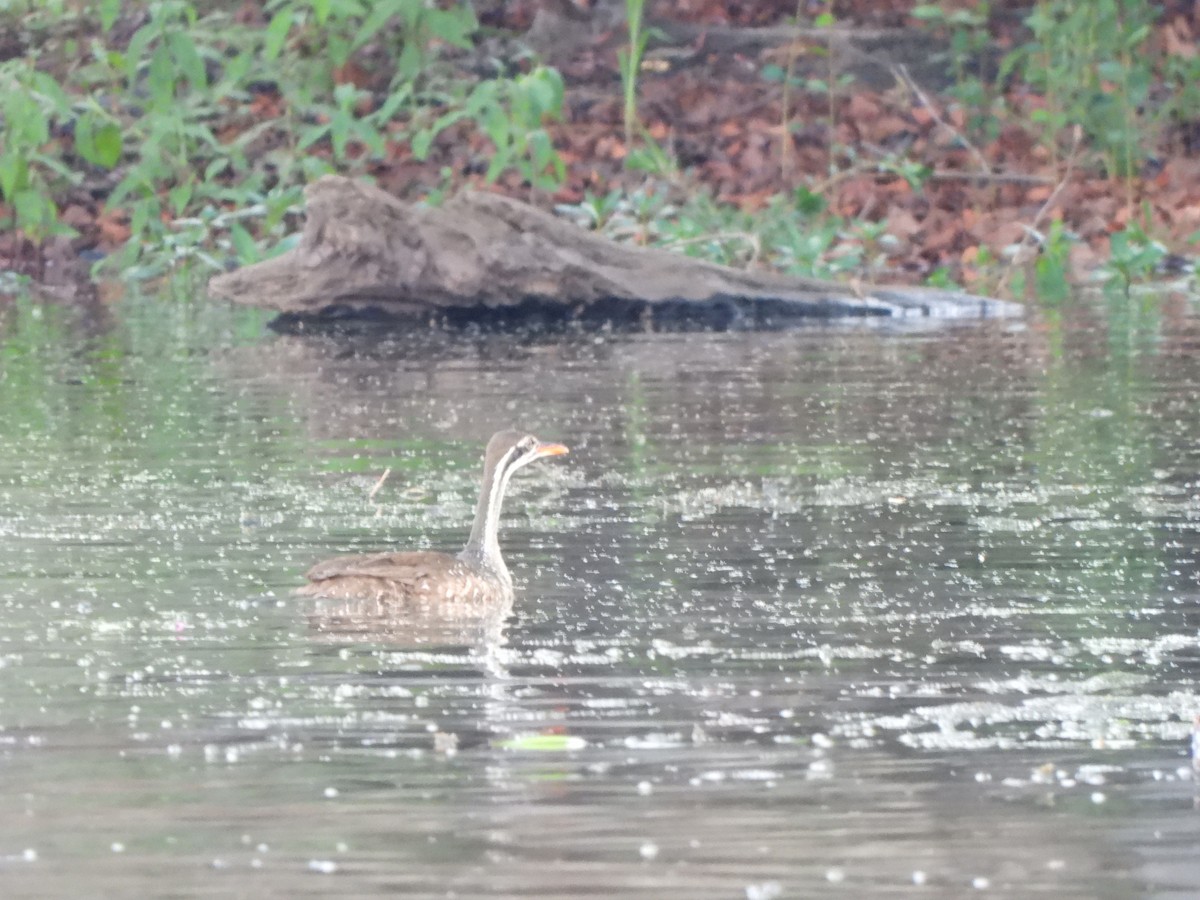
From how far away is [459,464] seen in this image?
A: 11250mm

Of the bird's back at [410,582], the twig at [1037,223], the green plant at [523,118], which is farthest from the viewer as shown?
the green plant at [523,118]

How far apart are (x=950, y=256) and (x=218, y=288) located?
6.96 metres

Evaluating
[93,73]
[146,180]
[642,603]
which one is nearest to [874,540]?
[642,603]

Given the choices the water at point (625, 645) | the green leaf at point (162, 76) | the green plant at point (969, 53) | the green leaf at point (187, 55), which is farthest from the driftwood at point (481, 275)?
the green plant at point (969, 53)

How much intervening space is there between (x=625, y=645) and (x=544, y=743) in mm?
1192

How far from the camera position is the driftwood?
16.9 meters

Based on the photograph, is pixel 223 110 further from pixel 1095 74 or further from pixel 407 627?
pixel 407 627

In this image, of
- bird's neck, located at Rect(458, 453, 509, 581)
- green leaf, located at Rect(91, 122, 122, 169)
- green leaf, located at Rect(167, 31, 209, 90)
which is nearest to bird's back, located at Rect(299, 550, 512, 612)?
bird's neck, located at Rect(458, 453, 509, 581)

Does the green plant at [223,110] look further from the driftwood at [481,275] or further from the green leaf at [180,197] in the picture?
the driftwood at [481,275]

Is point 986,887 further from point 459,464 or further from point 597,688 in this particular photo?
point 459,464

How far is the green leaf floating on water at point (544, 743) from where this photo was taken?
619 cm

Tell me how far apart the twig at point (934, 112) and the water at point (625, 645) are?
9537mm

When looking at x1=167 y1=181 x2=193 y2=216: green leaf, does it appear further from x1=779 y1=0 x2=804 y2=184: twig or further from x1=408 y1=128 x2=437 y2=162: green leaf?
x1=779 y1=0 x2=804 y2=184: twig

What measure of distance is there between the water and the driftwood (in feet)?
9.66
